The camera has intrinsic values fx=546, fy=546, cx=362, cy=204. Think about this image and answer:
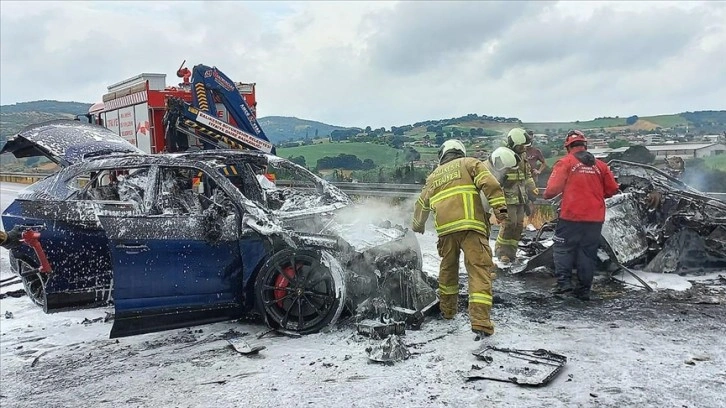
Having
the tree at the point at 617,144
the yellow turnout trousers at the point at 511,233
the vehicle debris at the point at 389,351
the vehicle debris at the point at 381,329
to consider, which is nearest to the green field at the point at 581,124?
the tree at the point at 617,144

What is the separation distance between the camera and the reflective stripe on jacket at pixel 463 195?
4.76m

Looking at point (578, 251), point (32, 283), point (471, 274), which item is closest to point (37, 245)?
point (32, 283)

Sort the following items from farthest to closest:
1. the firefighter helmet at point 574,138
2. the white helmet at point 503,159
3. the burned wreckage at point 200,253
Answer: the white helmet at point 503,159 < the firefighter helmet at point 574,138 < the burned wreckage at point 200,253

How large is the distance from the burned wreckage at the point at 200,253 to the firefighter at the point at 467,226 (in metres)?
0.37

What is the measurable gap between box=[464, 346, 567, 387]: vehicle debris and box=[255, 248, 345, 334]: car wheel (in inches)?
53.2

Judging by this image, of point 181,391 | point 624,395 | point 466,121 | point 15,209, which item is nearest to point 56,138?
point 15,209

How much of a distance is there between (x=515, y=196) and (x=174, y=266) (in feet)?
14.5

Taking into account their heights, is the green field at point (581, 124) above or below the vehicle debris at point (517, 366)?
above

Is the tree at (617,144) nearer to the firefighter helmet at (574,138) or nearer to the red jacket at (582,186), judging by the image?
the firefighter helmet at (574,138)

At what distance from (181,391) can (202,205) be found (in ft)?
6.26

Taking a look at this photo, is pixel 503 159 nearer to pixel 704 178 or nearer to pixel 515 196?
pixel 515 196

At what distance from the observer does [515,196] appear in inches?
283

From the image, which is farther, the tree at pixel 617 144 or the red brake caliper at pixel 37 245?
the tree at pixel 617 144

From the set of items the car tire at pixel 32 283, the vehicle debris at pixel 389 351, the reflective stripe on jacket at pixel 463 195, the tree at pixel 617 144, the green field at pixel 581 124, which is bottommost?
the vehicle debris at pixel 389 351
